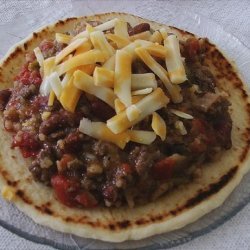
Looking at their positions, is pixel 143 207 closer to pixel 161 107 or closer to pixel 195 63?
pixel 161 107

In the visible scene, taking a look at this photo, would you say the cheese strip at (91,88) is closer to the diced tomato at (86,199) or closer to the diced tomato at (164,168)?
the diced tomato at (164,168)

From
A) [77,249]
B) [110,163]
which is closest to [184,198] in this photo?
[110,163]

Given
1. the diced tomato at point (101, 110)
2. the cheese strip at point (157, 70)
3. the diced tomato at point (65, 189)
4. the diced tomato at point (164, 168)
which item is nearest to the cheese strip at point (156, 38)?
the cheese strip at point (157, 70)

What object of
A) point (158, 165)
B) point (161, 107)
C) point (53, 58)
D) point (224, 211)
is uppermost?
point (53, 58)

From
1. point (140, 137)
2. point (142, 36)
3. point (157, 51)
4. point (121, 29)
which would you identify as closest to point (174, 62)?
point (157, 51)

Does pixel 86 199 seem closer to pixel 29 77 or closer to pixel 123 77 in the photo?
pixel 123 77

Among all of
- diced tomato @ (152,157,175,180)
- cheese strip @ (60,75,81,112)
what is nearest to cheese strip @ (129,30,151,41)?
cheese strip @ (60,75,81,112)

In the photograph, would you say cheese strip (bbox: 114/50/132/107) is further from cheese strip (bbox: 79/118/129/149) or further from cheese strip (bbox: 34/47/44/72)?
cheese strip (bbox: 34/47/44/72)
